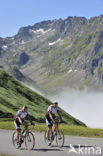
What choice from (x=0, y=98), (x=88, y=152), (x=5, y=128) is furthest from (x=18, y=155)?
(x=0, y=98)

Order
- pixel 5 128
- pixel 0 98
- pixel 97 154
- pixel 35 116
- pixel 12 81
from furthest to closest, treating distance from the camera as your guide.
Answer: pixel 12 81 → pixel 0 98 → pixel 35 116 → pixel 5 128 → pixel 97 154

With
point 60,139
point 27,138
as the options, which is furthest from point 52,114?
point 27,138

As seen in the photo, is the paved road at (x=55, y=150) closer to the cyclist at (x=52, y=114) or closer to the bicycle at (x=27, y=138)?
the bicycle at (x=27, y=138)

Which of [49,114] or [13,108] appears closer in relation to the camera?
[49,114]

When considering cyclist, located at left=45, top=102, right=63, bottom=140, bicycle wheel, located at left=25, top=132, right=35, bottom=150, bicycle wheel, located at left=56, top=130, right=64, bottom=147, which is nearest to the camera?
bicycle wheel, located at left=25, top=132, right=35, bottom=150

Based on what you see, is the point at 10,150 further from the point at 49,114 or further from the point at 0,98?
the point at 0,98

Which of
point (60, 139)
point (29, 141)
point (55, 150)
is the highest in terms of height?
point (60, 139)

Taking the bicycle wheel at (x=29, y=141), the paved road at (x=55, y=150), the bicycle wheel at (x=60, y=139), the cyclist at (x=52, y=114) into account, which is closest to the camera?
the paved road at (x=55, y=150)

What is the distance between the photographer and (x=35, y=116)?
74000 mm

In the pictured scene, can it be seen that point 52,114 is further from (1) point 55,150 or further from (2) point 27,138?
(1) point 55,150

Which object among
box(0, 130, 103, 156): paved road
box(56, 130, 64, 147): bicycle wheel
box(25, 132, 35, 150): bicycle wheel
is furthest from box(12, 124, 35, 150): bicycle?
box(56, 130, 64, 147): bicycle wheel

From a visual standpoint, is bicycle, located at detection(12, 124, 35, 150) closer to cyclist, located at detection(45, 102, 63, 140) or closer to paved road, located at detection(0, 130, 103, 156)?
paved road, located at detection(0, 130, 103, 156)

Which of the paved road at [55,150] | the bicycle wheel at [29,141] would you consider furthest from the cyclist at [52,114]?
the bicycle wheel at [29,141]

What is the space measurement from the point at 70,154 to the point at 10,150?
561 cm
